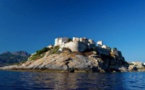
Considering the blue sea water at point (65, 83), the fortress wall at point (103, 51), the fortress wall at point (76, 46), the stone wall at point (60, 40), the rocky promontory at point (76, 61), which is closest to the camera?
the blue sea water at point (65, 83)

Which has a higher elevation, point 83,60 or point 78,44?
point 78,44

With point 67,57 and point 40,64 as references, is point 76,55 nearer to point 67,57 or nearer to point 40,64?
point 67,57

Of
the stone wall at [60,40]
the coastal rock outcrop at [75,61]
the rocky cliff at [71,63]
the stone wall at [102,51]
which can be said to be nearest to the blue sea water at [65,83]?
the rocky cliff at [71,63]

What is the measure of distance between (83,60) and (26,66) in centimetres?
3934

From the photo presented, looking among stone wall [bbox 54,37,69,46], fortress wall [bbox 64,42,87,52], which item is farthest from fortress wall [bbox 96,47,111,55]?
stone wall [bbox 54,37,69,46]

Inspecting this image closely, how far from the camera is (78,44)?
160 meters

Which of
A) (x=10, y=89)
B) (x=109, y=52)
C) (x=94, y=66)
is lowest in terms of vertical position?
(x=10, y=89)

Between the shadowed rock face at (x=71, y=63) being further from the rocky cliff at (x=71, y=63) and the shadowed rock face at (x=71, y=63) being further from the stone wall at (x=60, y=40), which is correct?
the stone wall at (x=60, y=40)

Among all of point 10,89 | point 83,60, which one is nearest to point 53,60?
point 83,60

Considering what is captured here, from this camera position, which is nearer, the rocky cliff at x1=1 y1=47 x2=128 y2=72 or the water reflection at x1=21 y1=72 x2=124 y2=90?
the water reflection at x1=21 y1=72 x2=124 y2=90

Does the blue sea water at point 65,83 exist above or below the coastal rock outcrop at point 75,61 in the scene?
below

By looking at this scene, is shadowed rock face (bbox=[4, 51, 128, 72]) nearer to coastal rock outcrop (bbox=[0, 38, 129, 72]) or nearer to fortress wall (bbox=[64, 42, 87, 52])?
A: coastal rock outcrop (bbox=[0, 38, 129, 72])

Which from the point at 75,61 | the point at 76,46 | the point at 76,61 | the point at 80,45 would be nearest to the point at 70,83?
the point at 76,61

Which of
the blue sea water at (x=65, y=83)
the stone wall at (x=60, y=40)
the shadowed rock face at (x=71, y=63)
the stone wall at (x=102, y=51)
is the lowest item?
the blue sea water at (x=65, y=83)
